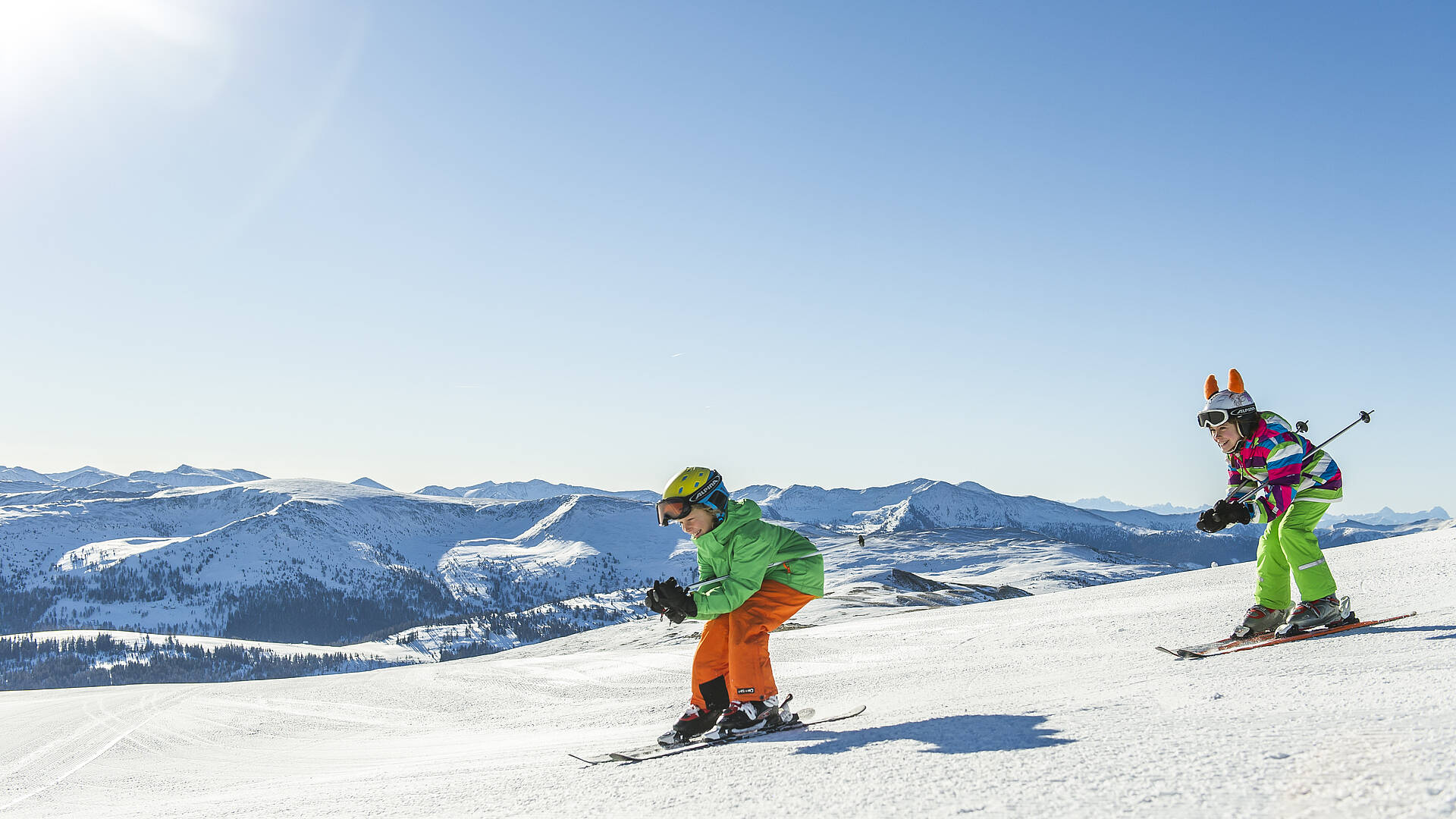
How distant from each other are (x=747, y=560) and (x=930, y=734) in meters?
1.59

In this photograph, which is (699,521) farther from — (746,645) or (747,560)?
(746,645)

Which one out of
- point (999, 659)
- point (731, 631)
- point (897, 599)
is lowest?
point (897, 599)

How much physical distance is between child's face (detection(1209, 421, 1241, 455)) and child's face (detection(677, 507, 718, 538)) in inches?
170

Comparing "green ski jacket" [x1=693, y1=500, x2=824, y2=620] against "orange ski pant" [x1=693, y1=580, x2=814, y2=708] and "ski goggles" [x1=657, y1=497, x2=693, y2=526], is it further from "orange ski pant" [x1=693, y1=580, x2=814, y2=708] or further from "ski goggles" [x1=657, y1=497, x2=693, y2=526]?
"ski goggles" [x1=657, y1=497, x2=693, y2=526]

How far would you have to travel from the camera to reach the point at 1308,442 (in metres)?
6.62

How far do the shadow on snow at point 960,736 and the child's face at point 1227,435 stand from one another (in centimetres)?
362

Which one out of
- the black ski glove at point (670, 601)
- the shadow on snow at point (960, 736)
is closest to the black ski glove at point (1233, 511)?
the shadow on snow at point (960, 736)

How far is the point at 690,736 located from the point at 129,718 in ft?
37.5

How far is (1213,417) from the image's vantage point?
22.1ft

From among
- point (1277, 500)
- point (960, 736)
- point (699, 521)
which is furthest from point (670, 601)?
point (1277, 500)

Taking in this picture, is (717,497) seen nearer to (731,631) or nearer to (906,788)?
(731,631)

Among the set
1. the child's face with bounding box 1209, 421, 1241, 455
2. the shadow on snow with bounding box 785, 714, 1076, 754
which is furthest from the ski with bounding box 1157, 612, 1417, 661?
the shadow on snow with bounding box 785, 714, 1076, 754

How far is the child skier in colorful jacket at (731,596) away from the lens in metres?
5.23

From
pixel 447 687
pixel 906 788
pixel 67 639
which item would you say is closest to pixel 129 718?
pixel 447 687
